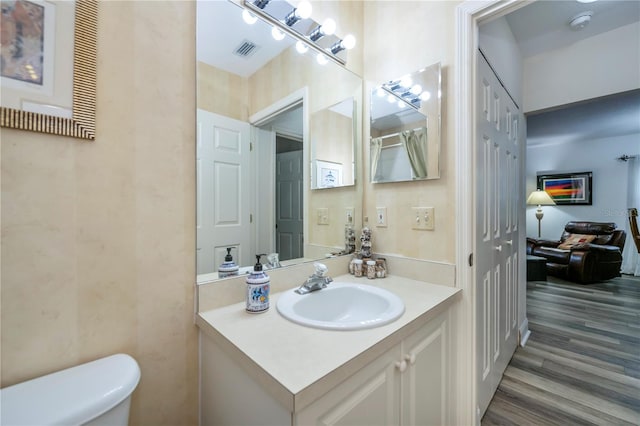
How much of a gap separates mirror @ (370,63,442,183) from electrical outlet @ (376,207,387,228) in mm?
167

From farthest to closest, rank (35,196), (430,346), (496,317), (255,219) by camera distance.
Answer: (496,317), (255,219), (430,346), (35,196)

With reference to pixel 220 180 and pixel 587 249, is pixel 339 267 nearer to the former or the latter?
pixel 220 180

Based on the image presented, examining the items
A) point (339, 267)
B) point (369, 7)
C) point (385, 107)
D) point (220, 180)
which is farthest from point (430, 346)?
point (369, 7)

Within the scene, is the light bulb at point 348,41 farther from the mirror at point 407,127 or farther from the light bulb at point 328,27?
the mirror at point 407,127

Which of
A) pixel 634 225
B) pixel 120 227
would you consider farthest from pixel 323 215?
pixel 634 225

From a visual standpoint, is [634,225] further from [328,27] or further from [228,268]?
[228,268]

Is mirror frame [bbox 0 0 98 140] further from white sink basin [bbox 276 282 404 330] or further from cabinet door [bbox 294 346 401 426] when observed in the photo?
cabinet door [bbox 294 346 401 426]

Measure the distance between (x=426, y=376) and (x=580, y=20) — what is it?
8.70 feet

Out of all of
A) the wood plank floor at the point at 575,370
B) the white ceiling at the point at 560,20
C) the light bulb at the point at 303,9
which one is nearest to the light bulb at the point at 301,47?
the light bulb at the point at 303,9

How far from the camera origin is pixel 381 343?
30.7 inches

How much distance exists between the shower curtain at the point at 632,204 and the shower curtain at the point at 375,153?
6045 millimetres

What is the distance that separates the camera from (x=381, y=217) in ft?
5.14

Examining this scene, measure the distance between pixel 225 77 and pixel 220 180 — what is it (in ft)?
1.40

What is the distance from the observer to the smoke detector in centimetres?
189
